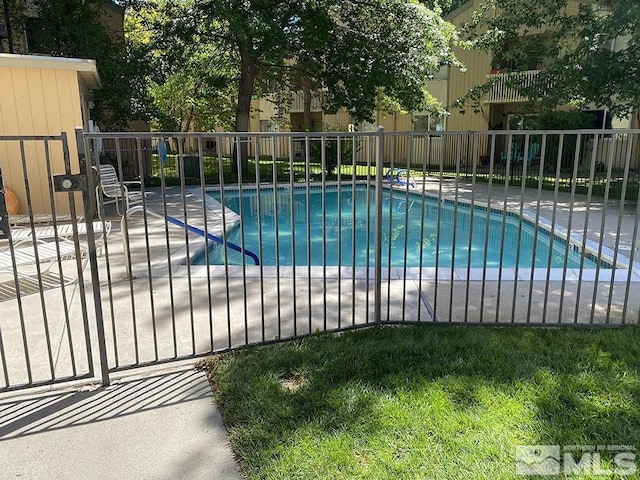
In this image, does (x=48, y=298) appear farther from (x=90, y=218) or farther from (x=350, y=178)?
(x=350, y=178)

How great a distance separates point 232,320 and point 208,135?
162cm

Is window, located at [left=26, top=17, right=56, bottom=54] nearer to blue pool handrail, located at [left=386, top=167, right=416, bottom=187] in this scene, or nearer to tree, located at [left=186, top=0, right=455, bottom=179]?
tree, located at [left=186, top=0, right=455, bottom=179]

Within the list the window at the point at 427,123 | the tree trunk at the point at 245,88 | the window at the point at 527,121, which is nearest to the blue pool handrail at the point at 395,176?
the window at the point at 527,121

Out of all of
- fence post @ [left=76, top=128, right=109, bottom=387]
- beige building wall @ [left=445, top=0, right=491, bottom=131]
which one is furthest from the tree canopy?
fence post @ [left=76, top=128, right=109, bottom=387]

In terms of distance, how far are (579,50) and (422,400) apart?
11.7 m

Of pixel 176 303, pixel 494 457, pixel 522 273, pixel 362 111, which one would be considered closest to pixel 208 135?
pixel 176 303

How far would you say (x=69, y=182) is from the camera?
2.62 meters

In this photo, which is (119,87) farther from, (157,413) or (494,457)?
(494,457)

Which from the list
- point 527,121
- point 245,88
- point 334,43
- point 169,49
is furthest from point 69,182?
point 527,121

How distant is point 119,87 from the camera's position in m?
12.9

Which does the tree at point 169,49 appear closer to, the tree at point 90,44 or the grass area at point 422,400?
the tree at point 90,44

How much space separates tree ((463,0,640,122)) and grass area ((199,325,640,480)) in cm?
913

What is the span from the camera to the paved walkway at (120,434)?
221cm

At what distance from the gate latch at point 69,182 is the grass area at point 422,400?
1.37m
